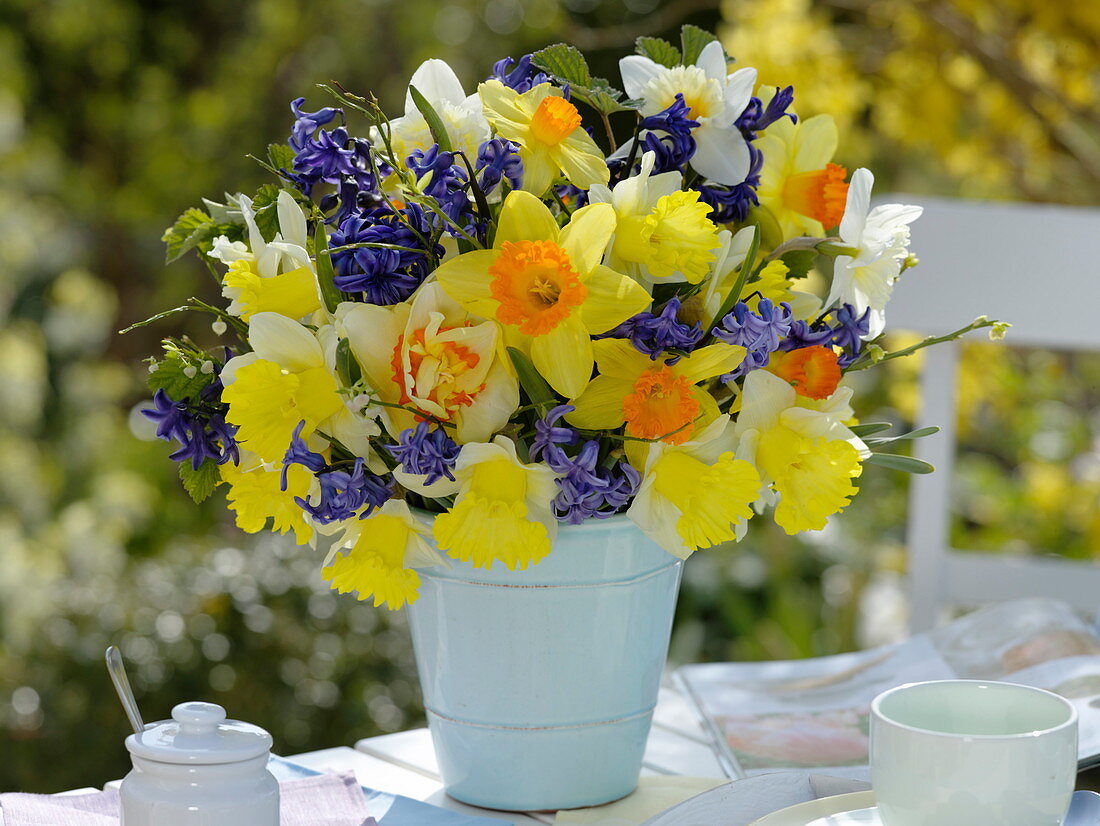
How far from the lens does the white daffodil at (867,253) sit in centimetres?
63

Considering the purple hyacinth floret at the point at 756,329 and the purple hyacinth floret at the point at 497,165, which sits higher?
the purple hyacinth floret at the point at 497,165

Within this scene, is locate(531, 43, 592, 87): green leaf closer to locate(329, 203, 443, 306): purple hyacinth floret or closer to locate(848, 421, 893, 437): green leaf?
locate(329, 203, 443, 306): purple hyacinth floret

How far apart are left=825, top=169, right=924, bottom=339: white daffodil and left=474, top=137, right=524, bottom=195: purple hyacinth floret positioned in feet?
0.55

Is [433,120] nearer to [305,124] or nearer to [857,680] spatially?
[305,124]

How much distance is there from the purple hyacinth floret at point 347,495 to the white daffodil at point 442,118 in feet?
0.54

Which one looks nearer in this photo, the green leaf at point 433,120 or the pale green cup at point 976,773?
the pale green cup at point 976,773

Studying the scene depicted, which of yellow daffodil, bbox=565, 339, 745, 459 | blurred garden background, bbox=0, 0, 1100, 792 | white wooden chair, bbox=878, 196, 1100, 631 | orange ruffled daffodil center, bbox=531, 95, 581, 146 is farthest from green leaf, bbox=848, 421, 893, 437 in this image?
blurred garden background, bbox=0, 0, 1100, 792

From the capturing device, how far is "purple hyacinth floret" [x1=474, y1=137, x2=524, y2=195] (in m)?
0.58

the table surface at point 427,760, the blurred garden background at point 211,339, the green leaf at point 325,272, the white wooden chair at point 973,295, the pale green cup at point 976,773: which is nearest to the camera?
the pale green cup at point 976,773

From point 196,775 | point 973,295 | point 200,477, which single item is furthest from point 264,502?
point 973,295

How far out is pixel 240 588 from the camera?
81.7 inches

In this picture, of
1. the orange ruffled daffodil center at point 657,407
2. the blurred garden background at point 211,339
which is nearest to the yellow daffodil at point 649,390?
the orange ruffled daffodil center at point 657,407

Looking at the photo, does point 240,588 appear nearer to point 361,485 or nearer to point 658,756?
point 658,756

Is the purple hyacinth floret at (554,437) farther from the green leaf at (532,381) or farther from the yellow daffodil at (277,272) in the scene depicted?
the yellow daffodil at (277,272)
